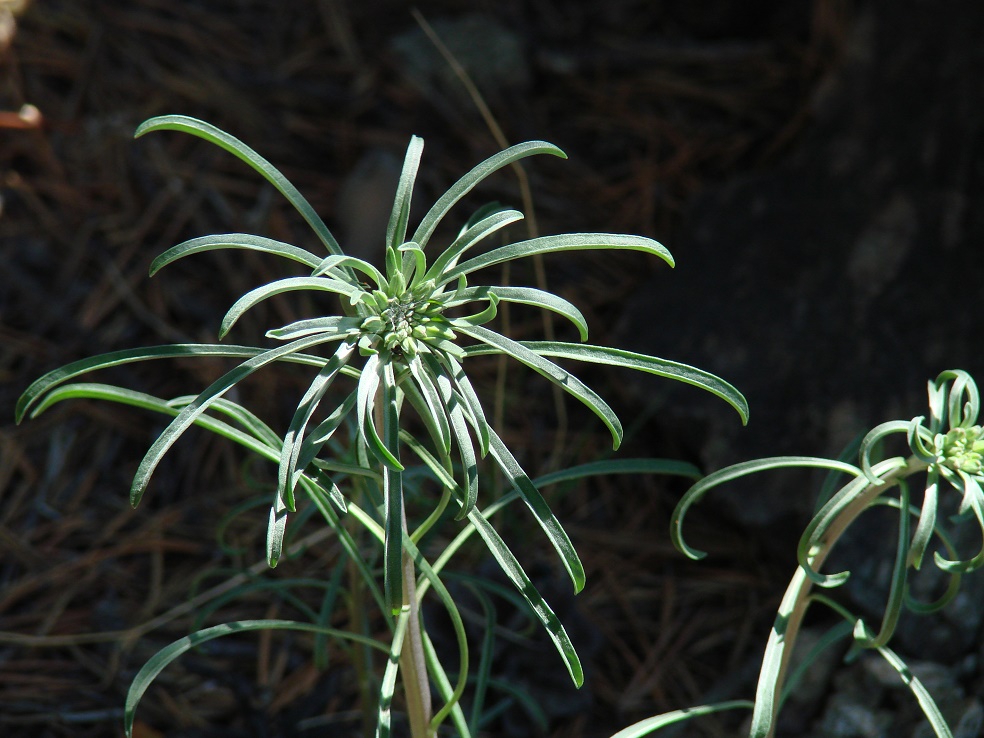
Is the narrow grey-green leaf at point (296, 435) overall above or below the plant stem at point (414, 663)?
above

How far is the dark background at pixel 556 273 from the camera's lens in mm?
1797

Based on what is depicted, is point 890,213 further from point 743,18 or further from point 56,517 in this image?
point 56,517

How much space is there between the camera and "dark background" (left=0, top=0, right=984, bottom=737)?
1797 millimetres

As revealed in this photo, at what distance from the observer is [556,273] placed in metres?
2.38

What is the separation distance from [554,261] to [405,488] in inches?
44.4

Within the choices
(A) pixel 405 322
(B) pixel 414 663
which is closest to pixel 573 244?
(A) pixel 405 322

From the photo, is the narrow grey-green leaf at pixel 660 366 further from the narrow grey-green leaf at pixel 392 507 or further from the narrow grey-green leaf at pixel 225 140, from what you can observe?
the narrow grey-green leaf at pixel 225 140

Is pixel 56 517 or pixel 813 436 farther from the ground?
pixel 813 436

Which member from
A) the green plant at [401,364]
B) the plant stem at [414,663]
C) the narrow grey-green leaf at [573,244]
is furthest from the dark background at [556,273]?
the narrow grey-green leaf at [573,244]

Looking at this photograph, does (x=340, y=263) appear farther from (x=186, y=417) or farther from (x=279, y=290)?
(x=186, y=417)

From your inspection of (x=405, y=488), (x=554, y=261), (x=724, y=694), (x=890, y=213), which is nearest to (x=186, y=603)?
(x=405, y=488)

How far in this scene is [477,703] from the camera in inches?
52.4

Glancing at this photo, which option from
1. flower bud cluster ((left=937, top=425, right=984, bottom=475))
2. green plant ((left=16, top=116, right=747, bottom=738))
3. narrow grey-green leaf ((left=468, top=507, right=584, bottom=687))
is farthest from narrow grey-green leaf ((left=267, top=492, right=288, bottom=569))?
flower bud cluster ((left=937, top=425, right=984, bottom=475))

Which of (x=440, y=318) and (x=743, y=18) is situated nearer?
(x=440, y=318)
